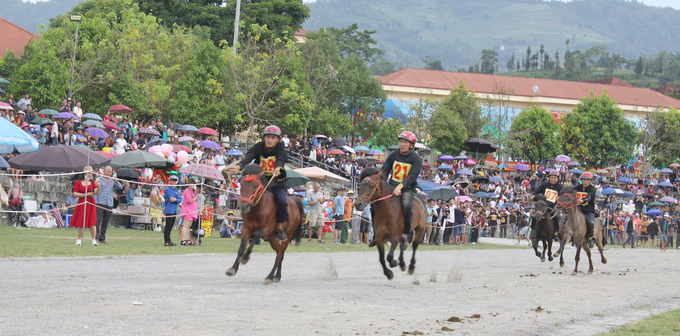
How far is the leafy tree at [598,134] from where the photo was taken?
237 ft

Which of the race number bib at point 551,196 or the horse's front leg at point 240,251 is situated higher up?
the race number bib at point 551,196

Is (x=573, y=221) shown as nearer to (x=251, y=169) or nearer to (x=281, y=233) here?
(x=281, y=233)

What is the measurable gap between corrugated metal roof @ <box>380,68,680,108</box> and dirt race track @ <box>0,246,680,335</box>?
69088 millimetres

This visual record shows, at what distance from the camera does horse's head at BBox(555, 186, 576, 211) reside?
720 inches

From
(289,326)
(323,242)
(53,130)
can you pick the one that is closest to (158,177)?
(53,130)

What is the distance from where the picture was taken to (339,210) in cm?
2592

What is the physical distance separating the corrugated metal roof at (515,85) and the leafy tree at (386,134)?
23.4 meters

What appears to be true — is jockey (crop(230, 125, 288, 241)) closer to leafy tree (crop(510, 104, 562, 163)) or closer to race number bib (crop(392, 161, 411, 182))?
race number bib (crop(392, 161, 411, 182))

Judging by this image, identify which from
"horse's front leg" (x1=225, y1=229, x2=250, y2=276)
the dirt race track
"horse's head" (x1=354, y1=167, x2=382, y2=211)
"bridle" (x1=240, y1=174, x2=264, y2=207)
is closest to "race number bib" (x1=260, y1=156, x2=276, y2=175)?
"bridle" (x1=240, y1=174, x2=264, y2=207)

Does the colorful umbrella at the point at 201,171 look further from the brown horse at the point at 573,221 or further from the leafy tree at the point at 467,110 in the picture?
the leafy tree at the point at 467,110

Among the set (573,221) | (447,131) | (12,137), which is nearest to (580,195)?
(573,221)

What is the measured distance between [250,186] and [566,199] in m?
11.0

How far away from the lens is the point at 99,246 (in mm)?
16969

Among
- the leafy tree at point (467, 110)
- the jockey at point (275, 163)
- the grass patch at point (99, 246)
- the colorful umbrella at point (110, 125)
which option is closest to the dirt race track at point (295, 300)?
the grass patch at point (99, 246)
